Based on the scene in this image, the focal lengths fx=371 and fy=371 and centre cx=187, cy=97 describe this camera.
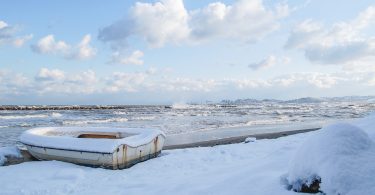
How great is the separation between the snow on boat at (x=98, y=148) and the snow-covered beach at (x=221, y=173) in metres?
0.30

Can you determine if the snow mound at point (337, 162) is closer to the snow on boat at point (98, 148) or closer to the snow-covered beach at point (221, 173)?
the snow-covered beach at point (221, 173)

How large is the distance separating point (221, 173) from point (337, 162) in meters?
3.42

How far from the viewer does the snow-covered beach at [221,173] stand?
454 cm

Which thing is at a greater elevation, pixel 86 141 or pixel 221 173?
pixel 86 141

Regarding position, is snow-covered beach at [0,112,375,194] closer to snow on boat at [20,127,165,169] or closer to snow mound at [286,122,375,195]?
snow mound at [286,122,375,195]

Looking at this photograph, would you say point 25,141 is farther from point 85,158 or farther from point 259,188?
point 259,188

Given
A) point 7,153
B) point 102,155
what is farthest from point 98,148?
point 7,153

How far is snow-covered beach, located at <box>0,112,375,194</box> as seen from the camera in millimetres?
4535

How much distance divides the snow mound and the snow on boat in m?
6.06

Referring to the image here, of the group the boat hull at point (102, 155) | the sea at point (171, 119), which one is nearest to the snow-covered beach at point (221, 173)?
the boat hull at point (102, 155)

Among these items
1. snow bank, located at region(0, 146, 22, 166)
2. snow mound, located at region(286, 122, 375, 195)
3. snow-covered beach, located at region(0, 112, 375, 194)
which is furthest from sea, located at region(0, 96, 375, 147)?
snow mound, located at region(286, 122, 375, 195)

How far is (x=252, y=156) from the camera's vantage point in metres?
10.9

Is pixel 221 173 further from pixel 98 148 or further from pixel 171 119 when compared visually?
pixel 171 119

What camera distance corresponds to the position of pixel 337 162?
454 cm
